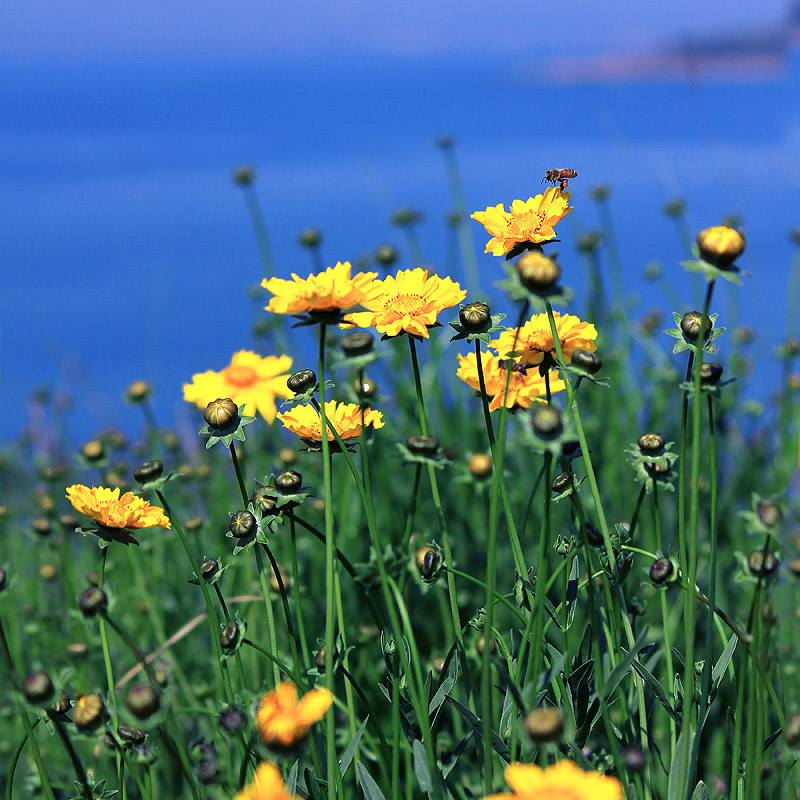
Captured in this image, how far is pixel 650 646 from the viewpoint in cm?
117

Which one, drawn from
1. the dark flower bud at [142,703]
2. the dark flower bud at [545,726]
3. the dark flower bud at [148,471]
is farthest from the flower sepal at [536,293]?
the dark flower bud at [148,471]

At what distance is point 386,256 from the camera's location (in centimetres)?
249

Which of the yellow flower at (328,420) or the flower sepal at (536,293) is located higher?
the flower sepal at (536,293)

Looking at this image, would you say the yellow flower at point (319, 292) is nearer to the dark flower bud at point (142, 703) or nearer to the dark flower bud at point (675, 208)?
the dark flower bud at point (142, 703)

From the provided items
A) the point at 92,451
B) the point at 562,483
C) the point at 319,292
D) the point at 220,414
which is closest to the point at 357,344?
the point at 319,292

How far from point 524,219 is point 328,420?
338 millimetres

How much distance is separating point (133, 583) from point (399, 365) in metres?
0.93

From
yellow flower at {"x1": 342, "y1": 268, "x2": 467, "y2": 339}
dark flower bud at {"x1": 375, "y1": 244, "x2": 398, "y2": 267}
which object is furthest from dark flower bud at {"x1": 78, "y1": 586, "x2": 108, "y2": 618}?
dark flower bud at {"x1": 375, "y1": 244, "x2": 398, "y2": 267}

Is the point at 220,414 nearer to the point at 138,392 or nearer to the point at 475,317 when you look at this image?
the point at 475,317

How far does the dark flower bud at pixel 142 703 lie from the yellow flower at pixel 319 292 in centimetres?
40

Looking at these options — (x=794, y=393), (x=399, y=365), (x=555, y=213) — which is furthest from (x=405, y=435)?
(x=555, y=213)

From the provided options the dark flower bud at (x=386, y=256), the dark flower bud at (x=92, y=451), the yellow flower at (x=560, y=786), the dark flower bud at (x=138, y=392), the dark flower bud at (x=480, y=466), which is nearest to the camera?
the yellow flower at (x=560, y=786)

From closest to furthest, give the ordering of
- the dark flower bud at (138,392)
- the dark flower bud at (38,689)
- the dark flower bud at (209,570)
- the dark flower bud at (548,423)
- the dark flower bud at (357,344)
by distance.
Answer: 1. the dark flower bud at (548,423)
2. the dark flower bud at (38,689)
3. the dark flower bud at (357,344)
4. the dark flower bud at (209,570)
5. the dark flower bud at (138,392)

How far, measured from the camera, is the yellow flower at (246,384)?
144 centimetres
